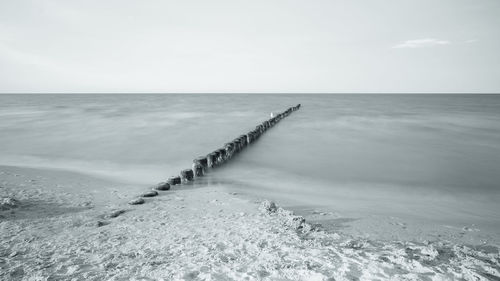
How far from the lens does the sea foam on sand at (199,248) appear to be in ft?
12.1

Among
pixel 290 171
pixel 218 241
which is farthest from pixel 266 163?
pixel 218 241

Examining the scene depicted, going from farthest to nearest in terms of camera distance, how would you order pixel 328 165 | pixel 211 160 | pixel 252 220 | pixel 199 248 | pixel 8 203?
1. pixel 328 165
2. pixel 211 160
3. pixel 8 203
4. pixel 252 220
5. pixel 199 248

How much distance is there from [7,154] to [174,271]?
43.4 ft

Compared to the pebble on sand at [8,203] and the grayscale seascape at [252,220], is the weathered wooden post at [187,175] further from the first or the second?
the pebble on sand at [8,203]

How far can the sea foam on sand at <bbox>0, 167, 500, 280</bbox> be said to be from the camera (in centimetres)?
370

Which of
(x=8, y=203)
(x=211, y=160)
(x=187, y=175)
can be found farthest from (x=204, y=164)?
(x=8, y=203)

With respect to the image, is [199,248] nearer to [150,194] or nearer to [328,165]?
[150,194]

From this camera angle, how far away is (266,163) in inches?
446

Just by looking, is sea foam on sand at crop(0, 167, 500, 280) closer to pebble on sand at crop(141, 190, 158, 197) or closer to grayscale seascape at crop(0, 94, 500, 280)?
grayscale seascape at crop(0, 94, 500, 280)

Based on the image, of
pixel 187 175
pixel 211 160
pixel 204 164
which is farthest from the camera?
pixel 211 160

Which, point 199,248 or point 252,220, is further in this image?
point 252,220

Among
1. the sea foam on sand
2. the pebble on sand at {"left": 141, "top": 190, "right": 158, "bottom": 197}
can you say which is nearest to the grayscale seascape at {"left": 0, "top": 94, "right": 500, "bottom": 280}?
the sea foam on sand

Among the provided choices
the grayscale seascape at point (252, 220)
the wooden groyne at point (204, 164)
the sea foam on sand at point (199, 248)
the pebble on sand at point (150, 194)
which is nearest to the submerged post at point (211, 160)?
the wooden groyne at point (204, 164)

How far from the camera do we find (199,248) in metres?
4.32
